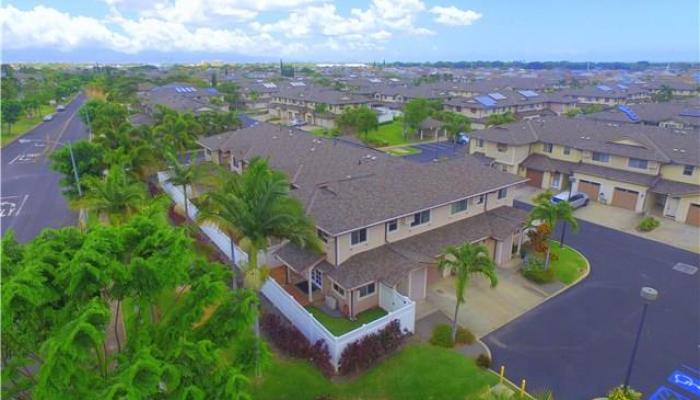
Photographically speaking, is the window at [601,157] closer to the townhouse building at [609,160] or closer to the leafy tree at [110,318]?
the townhouse building at [609,160]

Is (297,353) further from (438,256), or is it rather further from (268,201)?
(438,256)

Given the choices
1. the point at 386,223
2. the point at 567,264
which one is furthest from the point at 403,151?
the point at 386,223

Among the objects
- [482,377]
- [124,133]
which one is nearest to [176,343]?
[482,377]

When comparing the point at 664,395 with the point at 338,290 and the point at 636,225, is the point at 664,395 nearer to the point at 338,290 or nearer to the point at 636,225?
the point at 338,290

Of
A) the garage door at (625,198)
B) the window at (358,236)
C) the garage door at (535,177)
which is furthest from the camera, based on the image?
the garage door at (535,177)

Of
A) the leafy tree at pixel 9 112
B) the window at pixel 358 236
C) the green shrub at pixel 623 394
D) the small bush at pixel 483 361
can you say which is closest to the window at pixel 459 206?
the window at pixel 358 236

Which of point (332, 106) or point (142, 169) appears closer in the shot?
point (142, 169)

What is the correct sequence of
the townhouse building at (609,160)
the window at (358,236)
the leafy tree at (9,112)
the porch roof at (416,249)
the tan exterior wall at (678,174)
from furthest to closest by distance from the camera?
1. the leafy tree at (9,112)
2. the townhouse building at (609,160)
3. the tan exterior wall at (678,174)
4. the window at (358,236)
5. the porch roof at (416,249)
